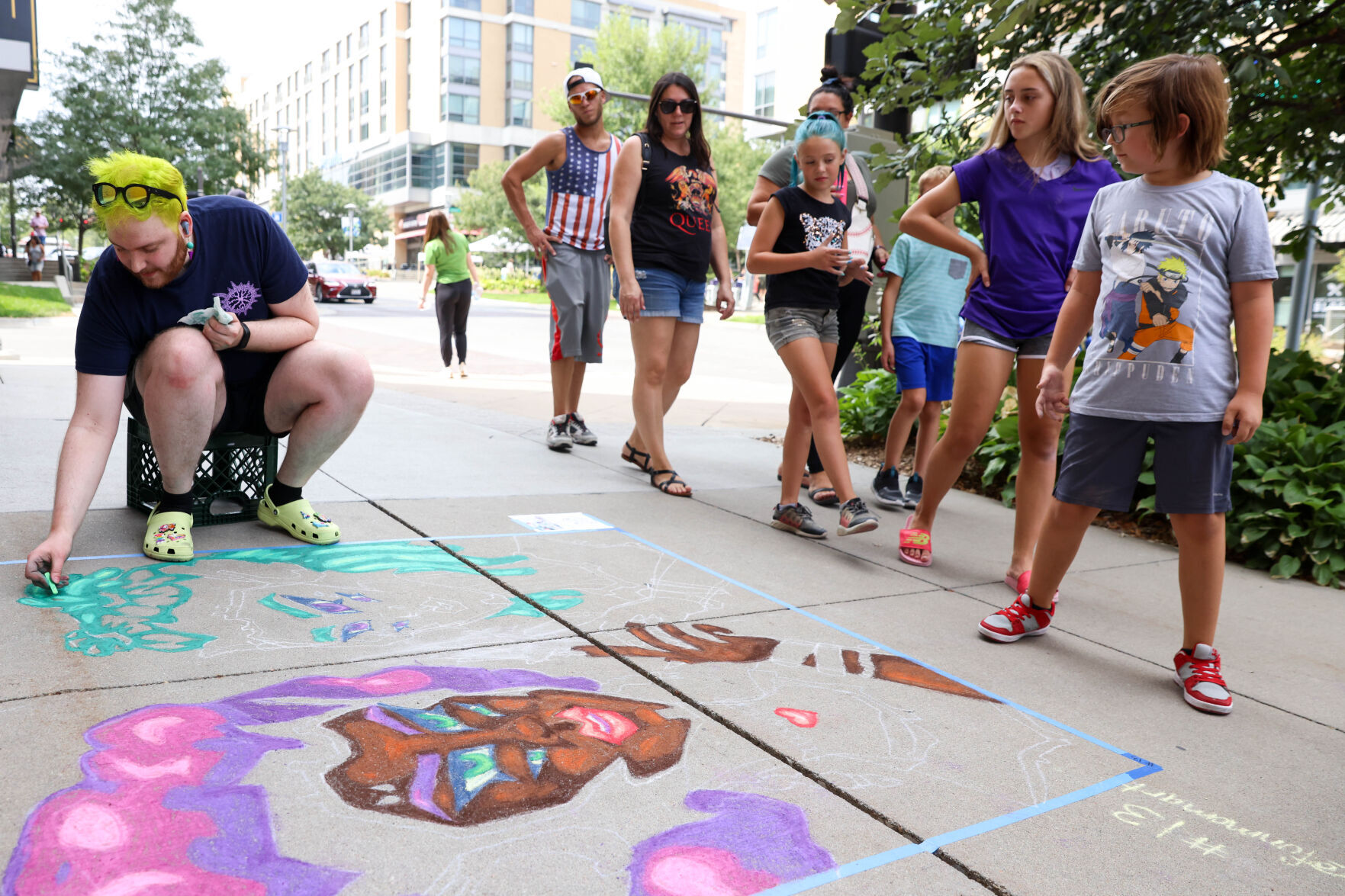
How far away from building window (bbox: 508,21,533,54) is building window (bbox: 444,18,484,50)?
2.21 metres

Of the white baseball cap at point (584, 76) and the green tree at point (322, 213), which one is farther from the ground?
the green tree at point (322, 213)

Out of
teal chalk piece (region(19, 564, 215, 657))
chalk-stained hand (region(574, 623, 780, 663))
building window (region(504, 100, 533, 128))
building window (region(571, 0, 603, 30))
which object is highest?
building window (region(571, 0, 603, 30))

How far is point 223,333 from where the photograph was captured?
3.04 meters

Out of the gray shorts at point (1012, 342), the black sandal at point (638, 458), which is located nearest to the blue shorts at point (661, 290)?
the black sandal at point (638, 458)

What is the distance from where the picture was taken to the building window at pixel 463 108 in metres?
69.8

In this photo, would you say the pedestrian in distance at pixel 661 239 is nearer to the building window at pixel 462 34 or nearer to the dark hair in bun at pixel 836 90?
the dark hair in bun at pixel 836 90

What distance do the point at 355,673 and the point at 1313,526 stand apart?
12.6 feet

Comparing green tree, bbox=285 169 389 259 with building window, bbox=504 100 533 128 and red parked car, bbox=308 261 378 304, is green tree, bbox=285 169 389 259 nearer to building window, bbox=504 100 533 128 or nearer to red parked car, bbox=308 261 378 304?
building window, bbox=504 100 533 128

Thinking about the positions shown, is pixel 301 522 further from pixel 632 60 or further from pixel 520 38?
pixel 520 38

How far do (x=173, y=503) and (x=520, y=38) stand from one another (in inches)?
2949

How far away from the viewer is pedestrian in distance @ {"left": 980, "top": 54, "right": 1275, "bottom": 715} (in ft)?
8.36

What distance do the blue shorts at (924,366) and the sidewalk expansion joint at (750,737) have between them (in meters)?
2.63

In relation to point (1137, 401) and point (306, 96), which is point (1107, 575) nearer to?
point (1137, 401)

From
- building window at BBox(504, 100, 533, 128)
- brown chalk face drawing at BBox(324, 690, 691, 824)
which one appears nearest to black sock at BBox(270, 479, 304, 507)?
brown chalk face drawing at BBox(324, 690, 691, 824)
